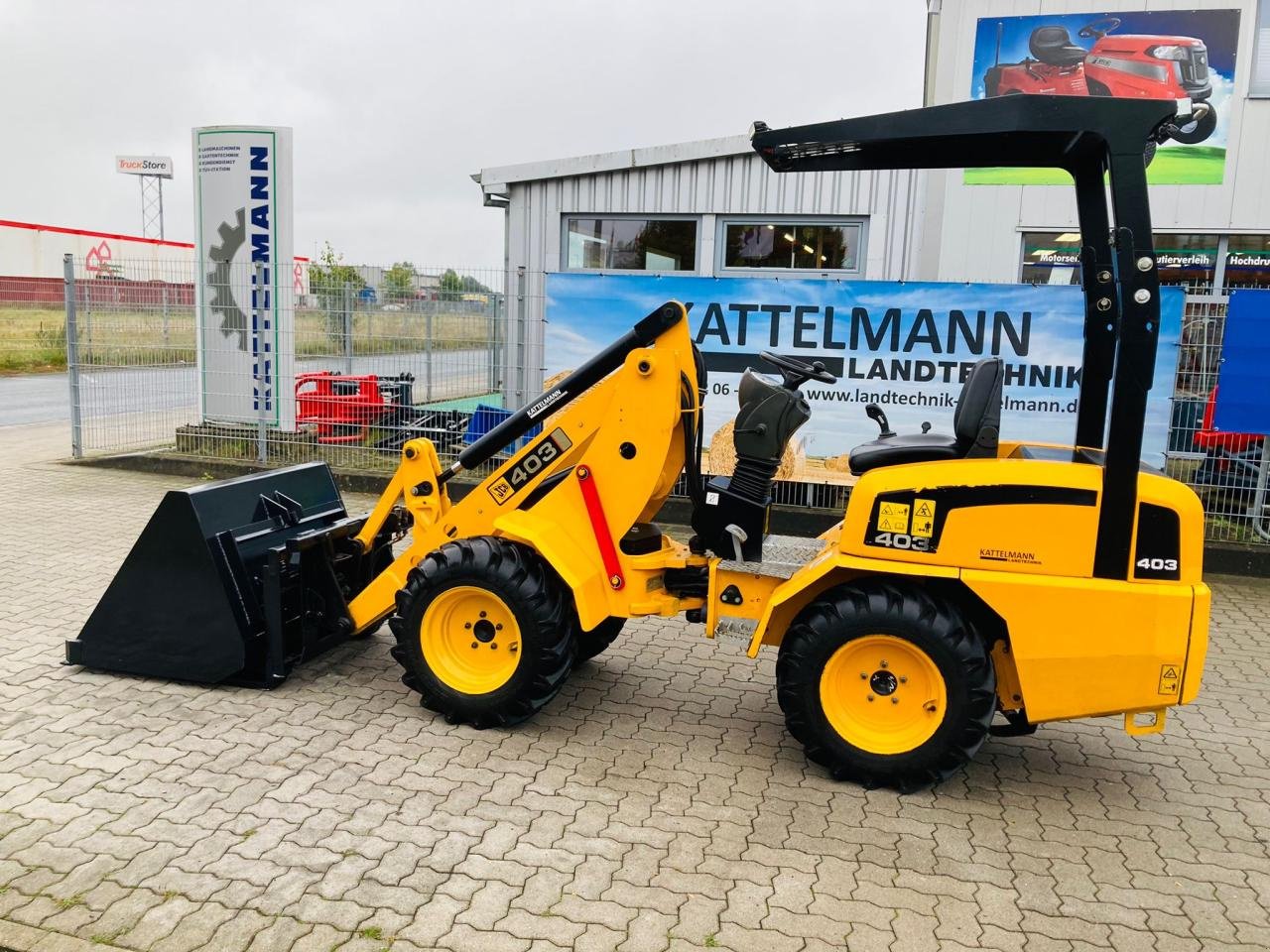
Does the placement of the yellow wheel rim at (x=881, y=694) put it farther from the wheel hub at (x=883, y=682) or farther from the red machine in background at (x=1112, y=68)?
the red machine in background at (x=1112, y=68)

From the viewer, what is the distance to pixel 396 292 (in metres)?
9.59

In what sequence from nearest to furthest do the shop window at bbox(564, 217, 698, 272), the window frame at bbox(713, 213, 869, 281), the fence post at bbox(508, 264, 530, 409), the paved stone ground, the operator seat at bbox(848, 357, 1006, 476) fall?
1. the paved stone ground
2. the operator seat at bbox(848, 357, 1006, 476)
3. the fence post at bbox(508, 264, 530, 409)
4. the window frame at bbox(713, 213, 869, 281)
5. the shop window at bbox(564, 217, 698, 272)

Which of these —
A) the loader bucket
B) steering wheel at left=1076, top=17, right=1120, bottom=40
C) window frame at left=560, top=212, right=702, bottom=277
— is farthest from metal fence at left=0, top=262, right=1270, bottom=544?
steering wheel at left=1076, top=17, right=1120, bottom=40

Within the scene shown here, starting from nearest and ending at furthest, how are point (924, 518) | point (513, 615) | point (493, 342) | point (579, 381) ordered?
point (924, 518) < point (513, 615) < point (579, 381) < point (493, 342)

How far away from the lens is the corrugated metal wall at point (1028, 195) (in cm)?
999

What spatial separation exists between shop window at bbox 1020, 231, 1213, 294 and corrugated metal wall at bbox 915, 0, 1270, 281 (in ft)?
0.41

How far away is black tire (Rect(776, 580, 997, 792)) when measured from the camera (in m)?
3.79

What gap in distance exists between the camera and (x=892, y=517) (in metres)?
3.88

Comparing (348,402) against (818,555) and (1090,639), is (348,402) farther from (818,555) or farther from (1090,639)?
(1090,639)

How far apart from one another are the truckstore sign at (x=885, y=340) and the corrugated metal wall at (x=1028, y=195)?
2.39 m

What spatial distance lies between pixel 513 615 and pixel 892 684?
63.5 inches

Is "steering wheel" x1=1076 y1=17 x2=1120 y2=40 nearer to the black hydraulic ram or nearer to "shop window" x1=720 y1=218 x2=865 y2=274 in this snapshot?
"shop window" x1=720 y1=218 x2=865 y2=274

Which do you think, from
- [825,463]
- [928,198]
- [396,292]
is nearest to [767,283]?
[825,463]

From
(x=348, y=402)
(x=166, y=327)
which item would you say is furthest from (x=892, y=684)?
(x=166, y=327)
